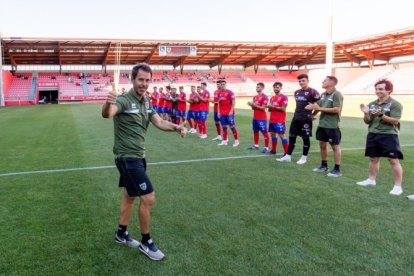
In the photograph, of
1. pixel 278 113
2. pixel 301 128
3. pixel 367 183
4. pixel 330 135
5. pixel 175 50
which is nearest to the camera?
pixel 367 183

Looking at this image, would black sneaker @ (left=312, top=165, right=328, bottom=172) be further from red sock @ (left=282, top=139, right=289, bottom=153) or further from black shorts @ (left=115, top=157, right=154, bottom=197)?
black shorts @ (left=115, top=157, right=154, bottom=197)

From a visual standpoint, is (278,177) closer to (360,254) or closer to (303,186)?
(303,186)

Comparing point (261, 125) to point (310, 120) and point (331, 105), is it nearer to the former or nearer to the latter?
point (310, 120)

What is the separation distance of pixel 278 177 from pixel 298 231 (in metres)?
2.63

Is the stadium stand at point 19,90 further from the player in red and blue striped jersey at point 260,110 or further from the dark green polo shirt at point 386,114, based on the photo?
the dark green polo shirt at point 386,114

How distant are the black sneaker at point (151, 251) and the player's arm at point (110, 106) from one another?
137 cm

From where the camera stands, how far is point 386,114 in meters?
5.64

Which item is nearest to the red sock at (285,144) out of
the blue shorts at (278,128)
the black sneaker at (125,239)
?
the blue shorts at (278,128)

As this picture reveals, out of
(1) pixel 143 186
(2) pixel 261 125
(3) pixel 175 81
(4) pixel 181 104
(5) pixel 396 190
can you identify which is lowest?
(5) pixel 396 190

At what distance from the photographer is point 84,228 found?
4.39 m

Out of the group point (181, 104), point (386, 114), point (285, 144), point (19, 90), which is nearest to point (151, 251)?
A: point (386, 114)

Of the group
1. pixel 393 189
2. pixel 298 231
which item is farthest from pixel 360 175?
pixel 298 231

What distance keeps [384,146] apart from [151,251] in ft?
13.6

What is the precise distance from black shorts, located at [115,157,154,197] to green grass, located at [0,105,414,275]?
0.70 meters
